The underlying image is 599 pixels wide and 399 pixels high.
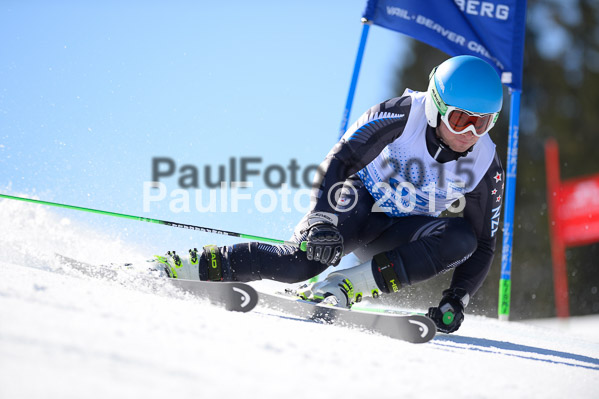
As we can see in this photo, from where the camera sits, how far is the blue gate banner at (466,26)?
516cm

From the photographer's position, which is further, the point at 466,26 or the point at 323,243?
the point at 466,26

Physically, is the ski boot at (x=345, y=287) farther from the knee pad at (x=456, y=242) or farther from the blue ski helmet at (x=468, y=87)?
the blue ski helmet at (x=468, y=87)

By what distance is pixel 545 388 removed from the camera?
1.93 meters

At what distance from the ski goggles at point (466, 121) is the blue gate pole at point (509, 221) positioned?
6.20 ft

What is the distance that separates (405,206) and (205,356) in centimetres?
212

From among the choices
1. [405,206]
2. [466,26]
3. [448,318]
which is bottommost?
[448,318]

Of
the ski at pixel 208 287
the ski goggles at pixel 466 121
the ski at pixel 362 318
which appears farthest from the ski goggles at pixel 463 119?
the ski at pixel 208 287

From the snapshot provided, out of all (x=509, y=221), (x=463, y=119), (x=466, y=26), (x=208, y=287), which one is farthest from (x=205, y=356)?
(x=466, y=26)

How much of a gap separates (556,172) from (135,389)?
19.1 metres

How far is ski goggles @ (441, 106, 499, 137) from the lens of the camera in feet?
9.96

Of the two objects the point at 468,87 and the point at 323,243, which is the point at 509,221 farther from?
the point at 323,243

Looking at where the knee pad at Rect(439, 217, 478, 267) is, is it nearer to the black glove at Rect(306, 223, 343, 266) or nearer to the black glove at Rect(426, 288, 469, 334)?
the black glove at Rect(426, 288, 469, 334)

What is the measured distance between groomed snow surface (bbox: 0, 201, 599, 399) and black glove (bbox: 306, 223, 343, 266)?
34 centimetres

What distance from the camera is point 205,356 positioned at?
1581 mm
